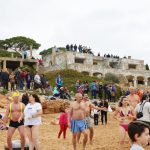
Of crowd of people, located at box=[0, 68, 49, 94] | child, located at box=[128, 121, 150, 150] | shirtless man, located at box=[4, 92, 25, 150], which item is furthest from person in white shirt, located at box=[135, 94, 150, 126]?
crowd of people, located at box=[0, 68, 49, 94]

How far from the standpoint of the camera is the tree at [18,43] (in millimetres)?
89312

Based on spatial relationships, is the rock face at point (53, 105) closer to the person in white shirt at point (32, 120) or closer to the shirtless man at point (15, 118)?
the shirtless man at point (15, 118)

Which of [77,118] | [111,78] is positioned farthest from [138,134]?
[111,78]

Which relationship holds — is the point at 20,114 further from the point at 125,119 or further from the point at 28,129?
the point at 125,119

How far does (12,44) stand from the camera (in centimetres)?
9000

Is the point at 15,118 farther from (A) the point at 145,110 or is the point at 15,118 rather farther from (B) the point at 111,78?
(B) the point at 111,78

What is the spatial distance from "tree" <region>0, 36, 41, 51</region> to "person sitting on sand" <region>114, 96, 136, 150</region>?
7820 centimetres

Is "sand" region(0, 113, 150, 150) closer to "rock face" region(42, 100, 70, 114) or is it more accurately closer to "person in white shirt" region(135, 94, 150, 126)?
"person in white shirt" region(135, 94, 150, 126)

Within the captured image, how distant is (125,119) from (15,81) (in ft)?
60.0

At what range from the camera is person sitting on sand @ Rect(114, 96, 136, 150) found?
11414 mm

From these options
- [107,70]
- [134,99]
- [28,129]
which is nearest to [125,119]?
[134,99]

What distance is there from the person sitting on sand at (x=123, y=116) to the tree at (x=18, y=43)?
7820 cm

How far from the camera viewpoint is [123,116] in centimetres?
1183

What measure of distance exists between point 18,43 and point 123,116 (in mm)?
79149
